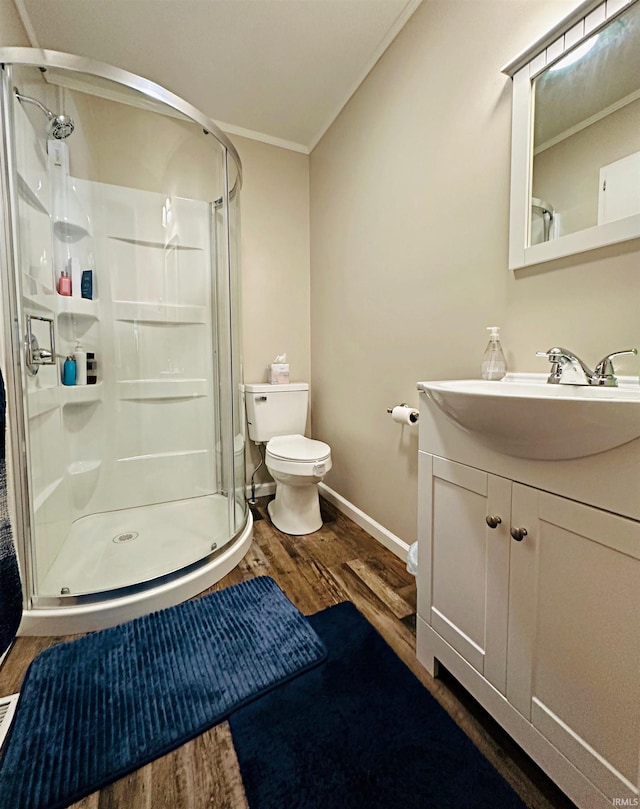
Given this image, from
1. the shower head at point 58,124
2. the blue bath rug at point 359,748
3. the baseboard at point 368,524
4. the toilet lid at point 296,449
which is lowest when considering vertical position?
the blue bath rug at point 359,748

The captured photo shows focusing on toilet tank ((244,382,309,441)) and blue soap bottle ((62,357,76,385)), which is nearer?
blue soap bottle ((62,357,76,385))

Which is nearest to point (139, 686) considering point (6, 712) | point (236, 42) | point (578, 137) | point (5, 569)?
point (6, 712)

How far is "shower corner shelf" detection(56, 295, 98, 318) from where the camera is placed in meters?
1.80

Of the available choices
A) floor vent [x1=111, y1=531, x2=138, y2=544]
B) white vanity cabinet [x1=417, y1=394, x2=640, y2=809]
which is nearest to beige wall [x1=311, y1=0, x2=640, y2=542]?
white vanity cabinet [x1=417, y1=394, x2=640, y2=809]

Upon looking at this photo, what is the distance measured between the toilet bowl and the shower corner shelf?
47.6 inches

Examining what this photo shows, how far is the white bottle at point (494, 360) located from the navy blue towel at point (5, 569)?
135cm

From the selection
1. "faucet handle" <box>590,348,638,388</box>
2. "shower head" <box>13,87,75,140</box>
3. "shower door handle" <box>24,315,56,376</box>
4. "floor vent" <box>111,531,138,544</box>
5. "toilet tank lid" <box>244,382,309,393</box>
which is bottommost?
"floor vent" <box>111,531,138,544</box>

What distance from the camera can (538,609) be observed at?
79cm

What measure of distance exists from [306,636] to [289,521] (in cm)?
80

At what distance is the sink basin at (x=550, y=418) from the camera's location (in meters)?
0.60

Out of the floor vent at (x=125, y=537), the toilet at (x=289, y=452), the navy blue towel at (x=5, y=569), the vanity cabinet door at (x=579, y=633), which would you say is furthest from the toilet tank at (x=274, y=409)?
the vanity cabinet door at (x=579, y=633)

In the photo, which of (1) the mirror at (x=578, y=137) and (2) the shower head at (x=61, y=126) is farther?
(2) the shower head at (x=61, y=126)

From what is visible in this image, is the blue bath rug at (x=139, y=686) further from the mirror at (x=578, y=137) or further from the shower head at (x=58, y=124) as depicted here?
the shower head at (x=58, y=124)

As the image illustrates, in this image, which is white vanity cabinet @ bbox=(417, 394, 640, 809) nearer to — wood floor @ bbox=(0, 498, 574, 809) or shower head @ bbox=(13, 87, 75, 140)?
wood floor @ bbox=(0, 498, 574, 809)
